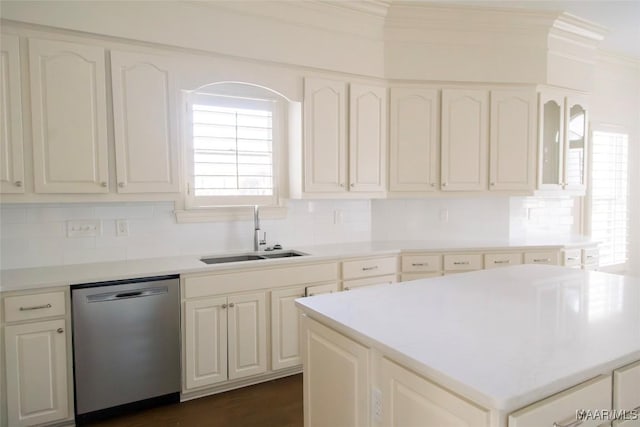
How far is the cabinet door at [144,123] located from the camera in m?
2.55

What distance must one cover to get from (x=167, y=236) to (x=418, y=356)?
2.35 meters

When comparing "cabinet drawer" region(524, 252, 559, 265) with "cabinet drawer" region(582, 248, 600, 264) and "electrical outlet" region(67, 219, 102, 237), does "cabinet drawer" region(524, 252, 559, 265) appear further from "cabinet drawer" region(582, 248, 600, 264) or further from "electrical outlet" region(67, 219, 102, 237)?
"electrical outlet" region(67, 219, 102, 237)

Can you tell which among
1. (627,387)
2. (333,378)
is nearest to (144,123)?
(333,378)

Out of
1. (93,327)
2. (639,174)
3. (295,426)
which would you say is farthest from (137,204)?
(639,174)

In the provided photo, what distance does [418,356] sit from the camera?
1120 millimetres

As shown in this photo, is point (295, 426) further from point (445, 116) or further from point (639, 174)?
point (639, 174)

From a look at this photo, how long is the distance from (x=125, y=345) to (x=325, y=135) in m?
2.09

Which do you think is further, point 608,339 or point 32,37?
point 32,37

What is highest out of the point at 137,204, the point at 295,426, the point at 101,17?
the point at 101,17

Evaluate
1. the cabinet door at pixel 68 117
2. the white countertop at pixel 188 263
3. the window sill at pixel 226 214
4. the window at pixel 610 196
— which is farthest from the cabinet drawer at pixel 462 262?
the cabinet door at pixel 68 117

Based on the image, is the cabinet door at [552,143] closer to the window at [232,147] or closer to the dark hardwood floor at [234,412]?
the window at [232,147]

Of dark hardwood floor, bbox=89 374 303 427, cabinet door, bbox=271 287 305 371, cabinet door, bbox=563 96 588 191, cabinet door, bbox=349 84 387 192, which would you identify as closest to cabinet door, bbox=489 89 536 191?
cabinet door, bbox=563 96 588 191

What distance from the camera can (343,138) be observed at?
11.2 ft

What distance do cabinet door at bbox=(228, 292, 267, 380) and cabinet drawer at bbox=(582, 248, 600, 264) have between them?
3.07 metres
